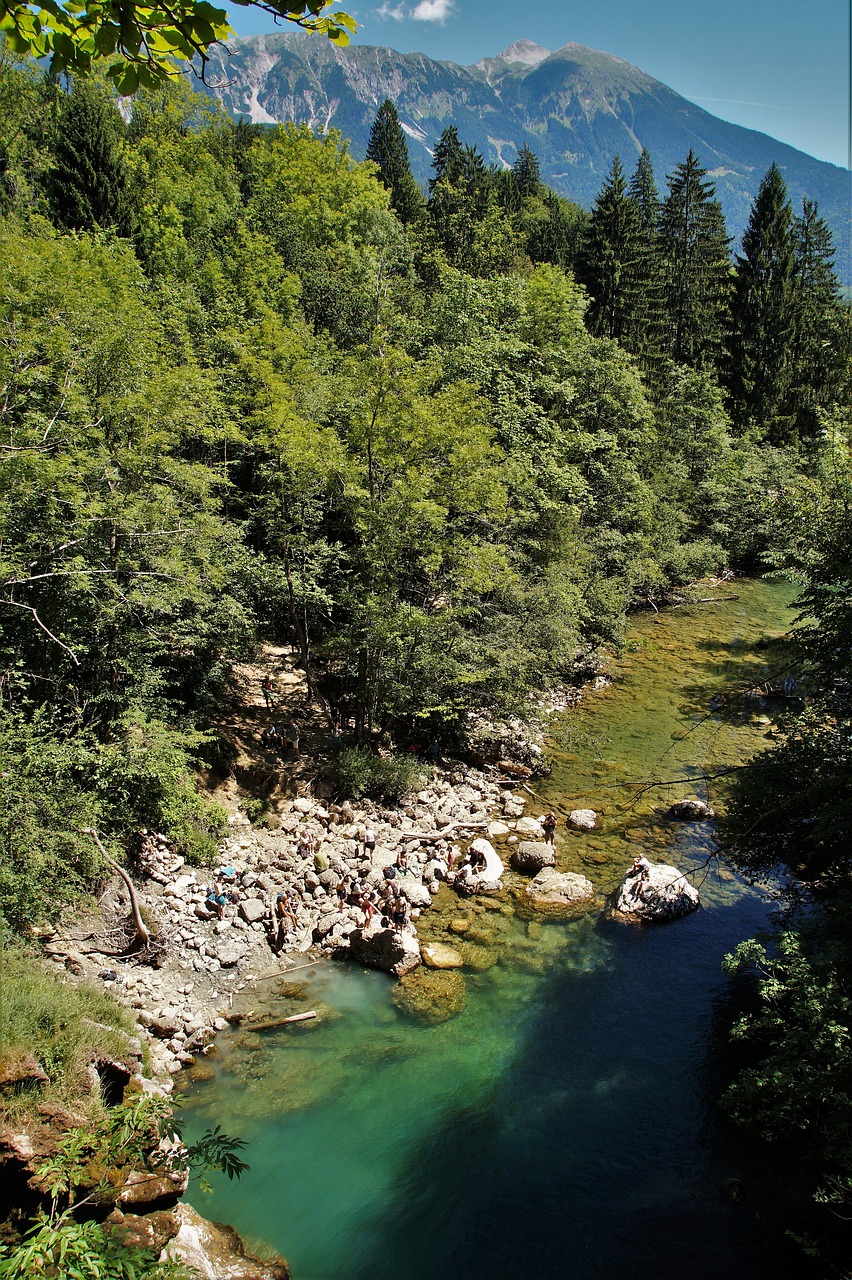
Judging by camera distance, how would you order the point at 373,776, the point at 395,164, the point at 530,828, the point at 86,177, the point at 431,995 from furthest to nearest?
1. the point at 395,164
2. the point at 86,177
3. the point at 373,776
4. the point at 530,828
5. the point at 431,995

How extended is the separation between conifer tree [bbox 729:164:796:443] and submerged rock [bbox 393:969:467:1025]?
38.8 meters

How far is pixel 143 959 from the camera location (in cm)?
1098

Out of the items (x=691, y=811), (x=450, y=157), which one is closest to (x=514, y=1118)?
(x=691, y=811)

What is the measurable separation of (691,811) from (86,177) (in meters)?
30.8

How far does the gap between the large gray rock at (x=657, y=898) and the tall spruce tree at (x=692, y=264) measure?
40.3 m

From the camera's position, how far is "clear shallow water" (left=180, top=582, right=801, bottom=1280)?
7492 millimetres

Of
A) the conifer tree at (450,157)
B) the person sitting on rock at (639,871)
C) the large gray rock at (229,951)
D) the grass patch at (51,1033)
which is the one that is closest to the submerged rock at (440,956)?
the large gray rock at (229,951)

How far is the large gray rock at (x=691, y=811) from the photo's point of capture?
15320 mm

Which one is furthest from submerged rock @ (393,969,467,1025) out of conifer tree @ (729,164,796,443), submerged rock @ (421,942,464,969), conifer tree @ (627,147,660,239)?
conifer tree @ (627,147,660,239)

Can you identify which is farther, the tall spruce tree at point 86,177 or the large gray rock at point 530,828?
the tall spruce tree at point 86,177

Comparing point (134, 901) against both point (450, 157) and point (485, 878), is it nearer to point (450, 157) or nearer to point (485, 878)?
point (485, 878)

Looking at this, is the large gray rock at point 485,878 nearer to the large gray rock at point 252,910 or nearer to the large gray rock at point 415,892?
the large gray rock at point 415,892

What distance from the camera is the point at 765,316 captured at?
42344 mm

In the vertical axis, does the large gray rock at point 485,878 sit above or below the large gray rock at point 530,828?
below
